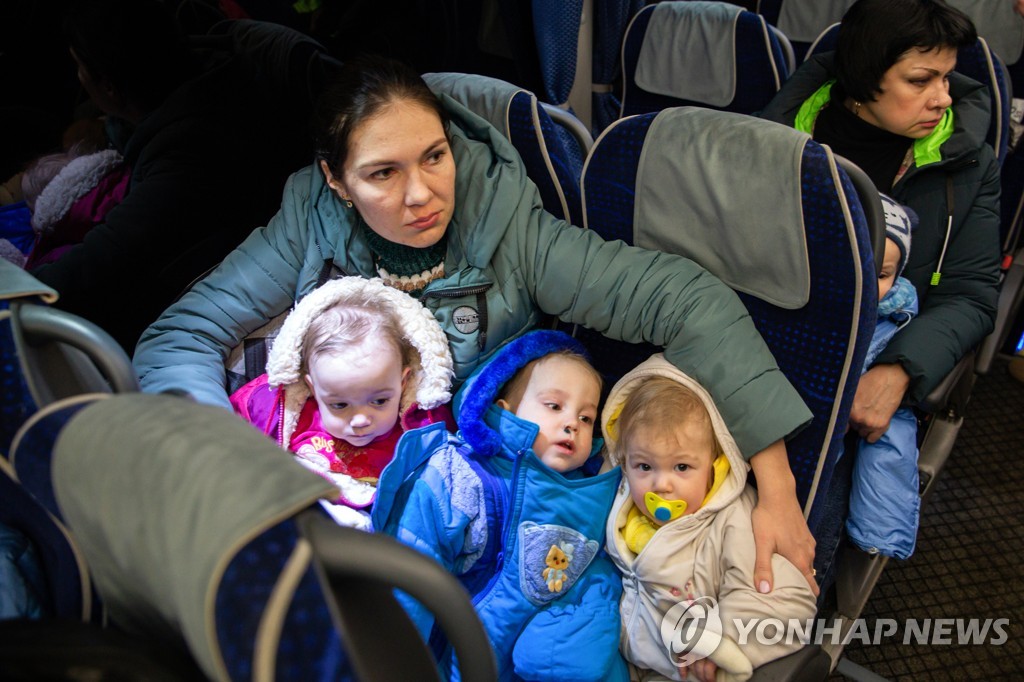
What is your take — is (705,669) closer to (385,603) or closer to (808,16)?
(385,603)

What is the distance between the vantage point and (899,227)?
5.28ft

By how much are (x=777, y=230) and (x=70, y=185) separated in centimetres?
157

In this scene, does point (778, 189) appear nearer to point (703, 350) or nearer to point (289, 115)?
point (703, 350)

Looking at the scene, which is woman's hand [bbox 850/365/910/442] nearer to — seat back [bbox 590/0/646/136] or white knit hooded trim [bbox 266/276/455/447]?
white knit hooded trim [bbox 266/276/455/447]

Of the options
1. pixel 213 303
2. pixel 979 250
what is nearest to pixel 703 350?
pixel 979 250

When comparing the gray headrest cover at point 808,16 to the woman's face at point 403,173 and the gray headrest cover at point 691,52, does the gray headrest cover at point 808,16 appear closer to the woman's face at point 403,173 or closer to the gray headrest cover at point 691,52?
the gray headrest cover at point 691,52

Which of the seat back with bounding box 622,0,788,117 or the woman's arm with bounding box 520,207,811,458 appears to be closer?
the woman's arm with bounding box 520,207,811,458

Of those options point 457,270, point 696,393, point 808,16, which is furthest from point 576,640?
point 808,16

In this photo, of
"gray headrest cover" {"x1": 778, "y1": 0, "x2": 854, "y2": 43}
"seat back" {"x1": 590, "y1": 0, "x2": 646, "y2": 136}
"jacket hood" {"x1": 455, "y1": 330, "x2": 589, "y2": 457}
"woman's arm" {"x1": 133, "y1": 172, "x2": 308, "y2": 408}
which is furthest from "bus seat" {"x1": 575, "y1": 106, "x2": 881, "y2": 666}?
"gray headrest cover" {"x1": 778, "y1": 0, "x2": 854, "y2": 43}

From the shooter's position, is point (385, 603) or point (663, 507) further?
point (663, 507)

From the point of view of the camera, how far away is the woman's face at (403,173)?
1386 millimetres

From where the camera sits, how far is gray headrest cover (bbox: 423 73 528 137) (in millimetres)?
1618

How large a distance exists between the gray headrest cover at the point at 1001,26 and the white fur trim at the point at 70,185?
8.41 ft

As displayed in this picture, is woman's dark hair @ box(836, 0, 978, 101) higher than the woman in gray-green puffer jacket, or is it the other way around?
woman's dark hair @ box(836, 0, 978, 101)
